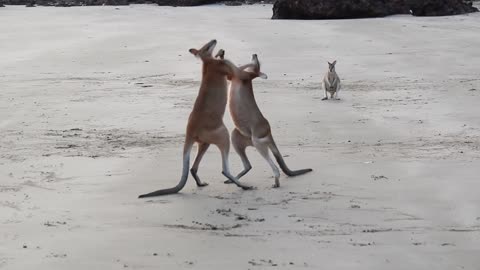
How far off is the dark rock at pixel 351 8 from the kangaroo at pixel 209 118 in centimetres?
1487

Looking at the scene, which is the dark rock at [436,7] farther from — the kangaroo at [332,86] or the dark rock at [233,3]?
the kangaroo at [332,86]

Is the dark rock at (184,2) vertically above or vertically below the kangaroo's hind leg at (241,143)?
below

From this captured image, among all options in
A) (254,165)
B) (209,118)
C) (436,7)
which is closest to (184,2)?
(436,7)

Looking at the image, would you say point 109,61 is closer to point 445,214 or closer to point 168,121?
point 168,121

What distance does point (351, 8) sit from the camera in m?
21.5

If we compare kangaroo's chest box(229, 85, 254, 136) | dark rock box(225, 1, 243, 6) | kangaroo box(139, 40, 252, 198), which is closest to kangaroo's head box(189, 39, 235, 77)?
kangaroo box(139, 40, 252, 198)

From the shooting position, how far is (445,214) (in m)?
5.62

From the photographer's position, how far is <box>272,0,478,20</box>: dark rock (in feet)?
69.8

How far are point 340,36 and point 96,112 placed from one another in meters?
8.18

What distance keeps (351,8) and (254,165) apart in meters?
14.9

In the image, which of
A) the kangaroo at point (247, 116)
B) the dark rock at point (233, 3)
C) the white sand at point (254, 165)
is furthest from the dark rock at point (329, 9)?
the kangaroo at point (247, 116)

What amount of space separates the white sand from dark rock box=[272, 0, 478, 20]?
619 centimetres

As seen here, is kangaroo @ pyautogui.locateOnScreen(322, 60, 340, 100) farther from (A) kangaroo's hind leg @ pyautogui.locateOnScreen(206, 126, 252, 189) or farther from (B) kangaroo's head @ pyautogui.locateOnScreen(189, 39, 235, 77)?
(A) kangaroo's hind leg @ pyautogui.locateOnScreen(206, 126, 252, 189)

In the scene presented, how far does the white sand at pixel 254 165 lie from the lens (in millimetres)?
4977
